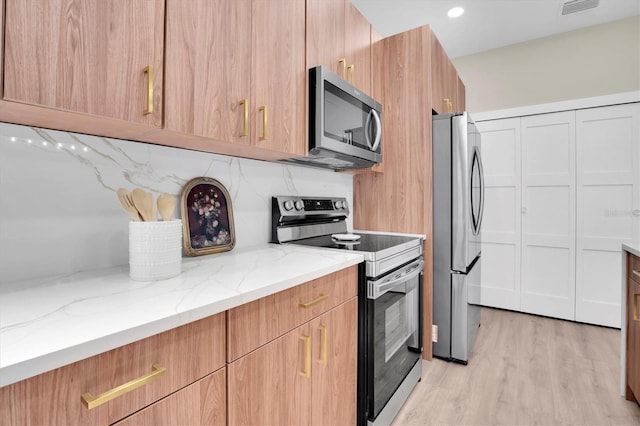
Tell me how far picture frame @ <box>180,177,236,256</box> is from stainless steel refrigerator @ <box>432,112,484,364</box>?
56.5 inches

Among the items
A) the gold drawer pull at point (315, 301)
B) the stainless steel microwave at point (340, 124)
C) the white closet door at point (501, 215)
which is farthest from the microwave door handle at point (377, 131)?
the white closet door at point (501, 215)

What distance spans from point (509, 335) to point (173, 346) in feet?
9.40

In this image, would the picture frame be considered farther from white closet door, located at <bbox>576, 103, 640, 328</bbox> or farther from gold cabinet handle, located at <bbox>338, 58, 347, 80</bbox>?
white closet door, located at <bbox>576, 103, 640, 328</bbox>

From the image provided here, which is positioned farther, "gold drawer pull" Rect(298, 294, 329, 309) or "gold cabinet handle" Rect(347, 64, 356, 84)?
"gold cabinet handle" Rect(347, 64, 356, 84)

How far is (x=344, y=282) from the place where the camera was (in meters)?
1.38

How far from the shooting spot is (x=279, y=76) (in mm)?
1419

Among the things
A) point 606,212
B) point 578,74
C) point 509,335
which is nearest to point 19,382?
point 509,335

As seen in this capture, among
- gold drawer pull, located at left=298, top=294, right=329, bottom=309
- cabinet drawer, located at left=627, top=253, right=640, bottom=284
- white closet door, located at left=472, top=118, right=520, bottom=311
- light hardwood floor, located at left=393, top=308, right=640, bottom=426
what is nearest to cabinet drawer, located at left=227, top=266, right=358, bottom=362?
gold drawer pull, located at left=298, top=294, right=329, bottom=309

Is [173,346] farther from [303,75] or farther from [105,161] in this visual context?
[303,75]

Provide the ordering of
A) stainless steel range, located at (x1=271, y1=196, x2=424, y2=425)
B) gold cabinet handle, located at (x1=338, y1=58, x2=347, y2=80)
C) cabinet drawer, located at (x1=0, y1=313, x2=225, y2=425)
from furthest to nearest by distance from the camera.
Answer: gold cabinet handle, located at (x1=338, y1=58, x2=347, y2=80), stainless steel range, located at (x1=271, y1=196, x2=424, y2=425), cabinet drawer, located at (x1=0, y1=313, x2=225, y2=425)

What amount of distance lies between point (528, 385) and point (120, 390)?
2249mm

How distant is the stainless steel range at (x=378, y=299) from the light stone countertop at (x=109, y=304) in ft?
1.14

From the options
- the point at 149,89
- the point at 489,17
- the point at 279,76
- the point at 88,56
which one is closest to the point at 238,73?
the point at 279,76

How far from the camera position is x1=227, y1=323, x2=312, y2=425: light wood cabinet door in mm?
880
